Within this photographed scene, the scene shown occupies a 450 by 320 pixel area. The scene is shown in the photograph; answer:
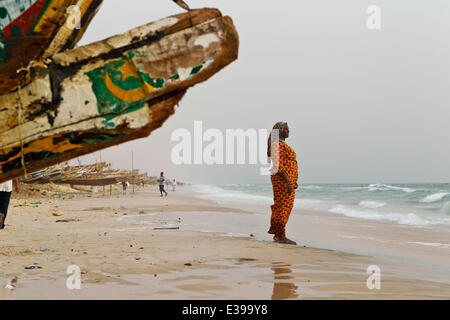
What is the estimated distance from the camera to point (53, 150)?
151 centimetres

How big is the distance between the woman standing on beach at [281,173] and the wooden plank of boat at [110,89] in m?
5.20

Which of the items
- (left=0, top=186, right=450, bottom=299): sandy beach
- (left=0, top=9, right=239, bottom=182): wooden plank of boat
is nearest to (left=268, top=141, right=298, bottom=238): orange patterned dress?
(left=0, top=186, right=450, bottom=299): sandy beach

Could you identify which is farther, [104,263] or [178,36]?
[104,263]

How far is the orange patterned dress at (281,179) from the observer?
6.66 m

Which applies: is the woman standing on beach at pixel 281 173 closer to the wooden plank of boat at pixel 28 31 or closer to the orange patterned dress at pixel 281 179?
the orange patterned dress at pixel 281 179

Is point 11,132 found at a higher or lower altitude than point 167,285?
higher

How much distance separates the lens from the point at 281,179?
6781 mm

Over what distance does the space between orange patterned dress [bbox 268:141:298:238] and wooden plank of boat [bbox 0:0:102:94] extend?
5.35 m

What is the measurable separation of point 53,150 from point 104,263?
3544mm

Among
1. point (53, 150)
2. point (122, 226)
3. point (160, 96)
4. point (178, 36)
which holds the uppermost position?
point (178, 36)
